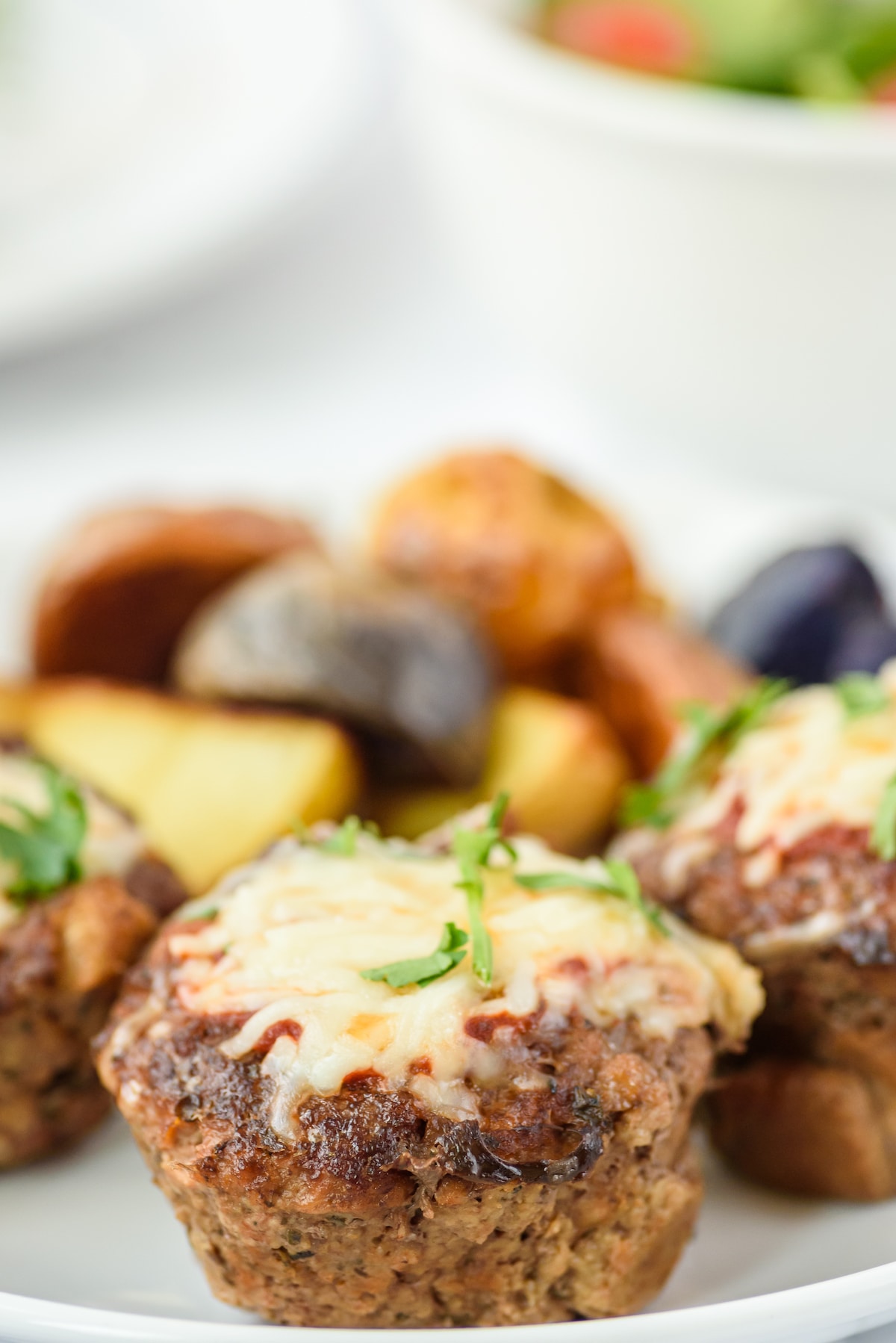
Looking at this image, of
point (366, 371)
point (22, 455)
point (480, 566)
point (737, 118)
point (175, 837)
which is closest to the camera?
point (175, 837)

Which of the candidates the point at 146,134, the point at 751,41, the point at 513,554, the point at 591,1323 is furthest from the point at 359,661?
the point at 146,134

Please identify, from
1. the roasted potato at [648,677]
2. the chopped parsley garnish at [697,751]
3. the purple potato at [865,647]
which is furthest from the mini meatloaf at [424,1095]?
the purple potato at [865,647]

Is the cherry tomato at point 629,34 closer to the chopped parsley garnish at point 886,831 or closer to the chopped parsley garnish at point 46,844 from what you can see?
the chopped parsley garnish at point 886,831

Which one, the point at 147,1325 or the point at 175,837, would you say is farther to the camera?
the point at 175,837

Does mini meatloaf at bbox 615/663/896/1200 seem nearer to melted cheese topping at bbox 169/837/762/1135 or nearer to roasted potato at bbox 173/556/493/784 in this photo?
melted cheese topping at bbox 169/837/762/1135

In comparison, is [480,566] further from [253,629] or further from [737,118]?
[737,118]

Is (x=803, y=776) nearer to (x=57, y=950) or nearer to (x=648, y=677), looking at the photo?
(x=648, y=677)

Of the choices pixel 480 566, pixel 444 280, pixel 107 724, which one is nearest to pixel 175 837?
pixel 107 724
